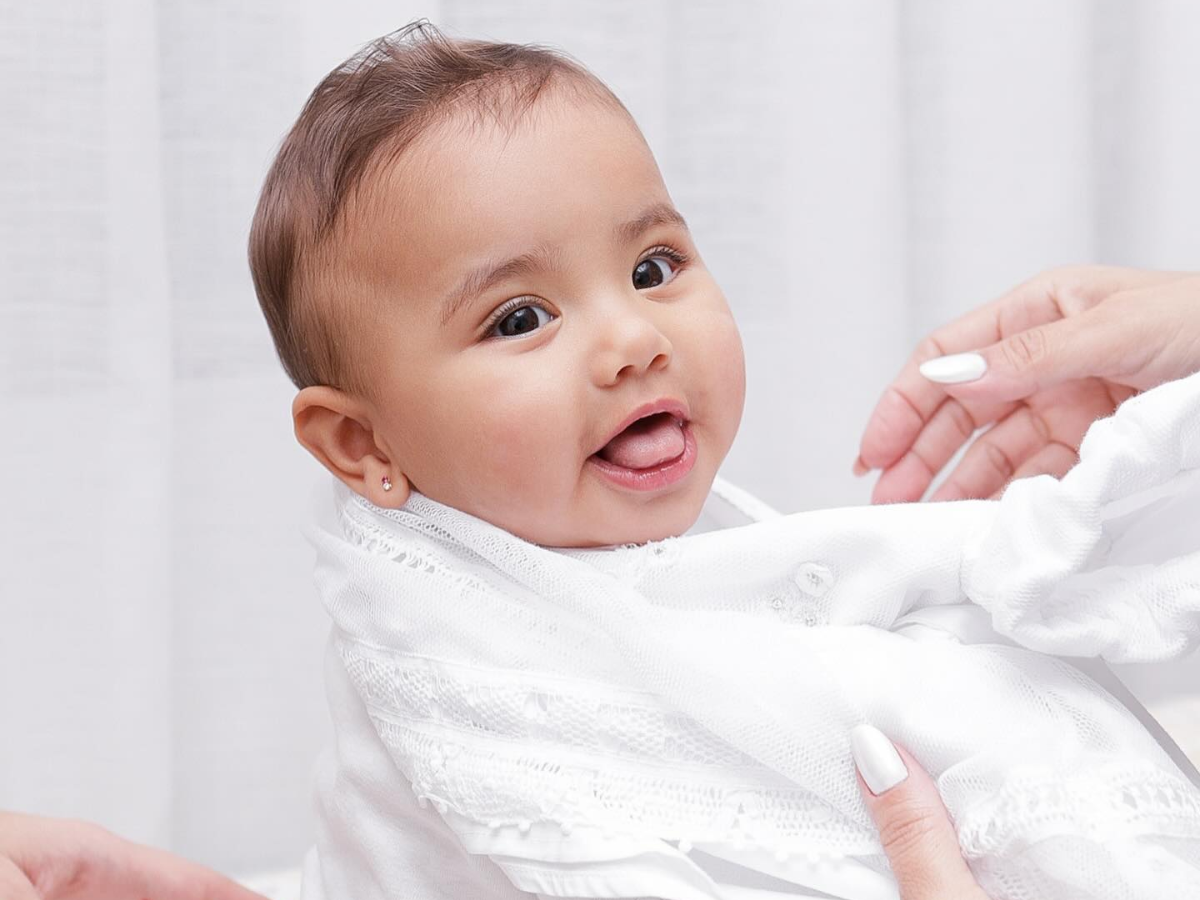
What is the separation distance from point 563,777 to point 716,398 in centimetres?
32

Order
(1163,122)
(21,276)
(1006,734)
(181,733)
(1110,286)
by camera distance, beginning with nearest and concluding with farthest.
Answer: (1006,734)
(1110,286)
(21,276)
(181,733)
(1163,122)

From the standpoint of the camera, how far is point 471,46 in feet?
3.58

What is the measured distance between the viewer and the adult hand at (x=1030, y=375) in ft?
3.90

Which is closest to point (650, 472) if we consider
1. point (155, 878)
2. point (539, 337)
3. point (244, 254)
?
→ point (539, 337)

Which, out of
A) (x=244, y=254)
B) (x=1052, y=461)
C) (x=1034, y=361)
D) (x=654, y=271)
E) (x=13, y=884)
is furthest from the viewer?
(x=244, y=254)

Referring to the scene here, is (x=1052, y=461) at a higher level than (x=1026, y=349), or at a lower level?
lower

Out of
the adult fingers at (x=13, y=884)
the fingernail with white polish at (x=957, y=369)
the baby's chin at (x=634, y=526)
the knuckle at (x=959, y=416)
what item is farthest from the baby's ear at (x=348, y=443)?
the knuckle at (x=959, y=416)

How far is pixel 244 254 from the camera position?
151cm

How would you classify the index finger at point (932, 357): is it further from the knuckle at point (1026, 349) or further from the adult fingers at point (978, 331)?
the knuckle at point (1026, 349)

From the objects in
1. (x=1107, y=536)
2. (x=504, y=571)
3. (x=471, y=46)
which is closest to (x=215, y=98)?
(x=471, y=46)

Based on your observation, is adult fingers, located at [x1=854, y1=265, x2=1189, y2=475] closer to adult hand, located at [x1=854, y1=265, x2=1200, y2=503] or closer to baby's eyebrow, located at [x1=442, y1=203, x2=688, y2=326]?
adult hand, located at [x1=854, y1=265, x2=1200, y2=503]

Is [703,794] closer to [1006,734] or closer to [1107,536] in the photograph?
[1006,734]

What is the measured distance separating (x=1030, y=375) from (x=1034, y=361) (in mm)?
14

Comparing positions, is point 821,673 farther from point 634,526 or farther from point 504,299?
point 504,299
